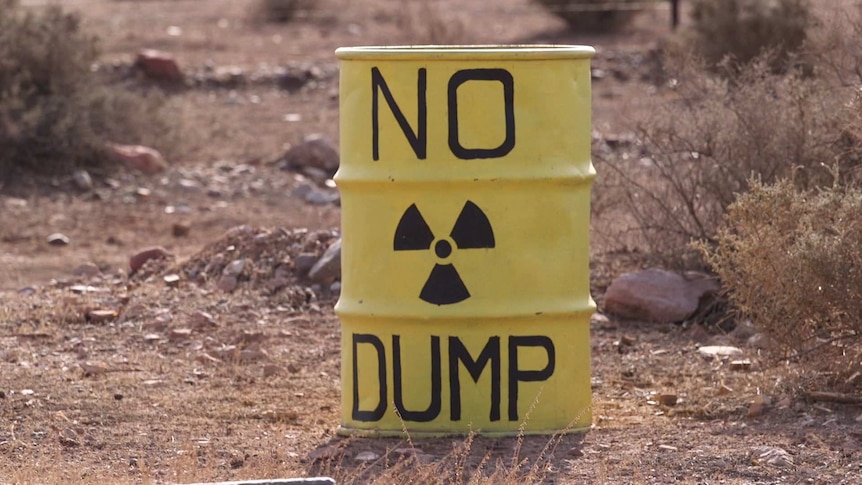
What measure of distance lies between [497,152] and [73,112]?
305 inches

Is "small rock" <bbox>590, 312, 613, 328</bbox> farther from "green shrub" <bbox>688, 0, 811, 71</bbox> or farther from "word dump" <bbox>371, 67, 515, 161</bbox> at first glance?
"green shrub" <bbox>688, 0, 811, 71</bbox>

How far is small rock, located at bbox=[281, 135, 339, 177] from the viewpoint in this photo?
1196 cm

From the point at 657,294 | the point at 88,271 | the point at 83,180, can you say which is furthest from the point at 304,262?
the point at 83,180

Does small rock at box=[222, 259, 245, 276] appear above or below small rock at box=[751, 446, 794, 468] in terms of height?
below

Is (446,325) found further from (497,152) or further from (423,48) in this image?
(423,48)

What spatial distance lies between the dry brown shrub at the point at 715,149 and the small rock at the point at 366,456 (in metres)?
2.76

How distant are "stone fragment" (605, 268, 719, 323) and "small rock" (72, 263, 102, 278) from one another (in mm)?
3005

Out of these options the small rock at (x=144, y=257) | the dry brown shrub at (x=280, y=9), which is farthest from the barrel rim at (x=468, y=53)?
the dry brown shrub at (x=280, y=9)

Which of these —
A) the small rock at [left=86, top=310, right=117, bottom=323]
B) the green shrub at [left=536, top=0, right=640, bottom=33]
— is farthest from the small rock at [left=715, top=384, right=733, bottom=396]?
the green shrub at [left=536, top=0, right=640, bottom=33]

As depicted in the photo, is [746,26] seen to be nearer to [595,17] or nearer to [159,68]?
[159,68]

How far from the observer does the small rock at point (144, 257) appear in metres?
8.22

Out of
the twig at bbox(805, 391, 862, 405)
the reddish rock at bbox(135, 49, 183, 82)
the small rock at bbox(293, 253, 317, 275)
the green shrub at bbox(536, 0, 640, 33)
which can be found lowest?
the small rock at bbox(293, 253, 317, 275)

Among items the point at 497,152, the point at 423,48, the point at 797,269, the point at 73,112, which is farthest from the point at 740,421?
the point at 73,112

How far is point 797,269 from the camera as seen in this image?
5199 millimetres
